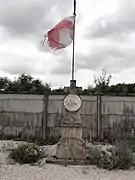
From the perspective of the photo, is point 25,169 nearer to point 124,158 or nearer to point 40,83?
point 124,158

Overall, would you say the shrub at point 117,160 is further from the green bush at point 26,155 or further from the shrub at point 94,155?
the green bush at point 26,155

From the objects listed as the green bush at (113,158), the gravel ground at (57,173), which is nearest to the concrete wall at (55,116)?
the green bush at (113,158)

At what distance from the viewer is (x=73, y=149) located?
34.3 ft

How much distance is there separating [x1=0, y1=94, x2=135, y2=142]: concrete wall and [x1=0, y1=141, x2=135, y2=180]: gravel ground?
21.1 ft

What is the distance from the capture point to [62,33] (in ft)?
36.3

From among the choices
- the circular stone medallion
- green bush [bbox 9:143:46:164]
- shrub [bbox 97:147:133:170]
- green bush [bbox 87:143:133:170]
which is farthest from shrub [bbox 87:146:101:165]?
green bush [bbox 9:143:46:164]

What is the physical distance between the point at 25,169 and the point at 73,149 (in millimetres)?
1751

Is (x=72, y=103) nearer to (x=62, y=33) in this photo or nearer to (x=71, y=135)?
(x=71, y=135)

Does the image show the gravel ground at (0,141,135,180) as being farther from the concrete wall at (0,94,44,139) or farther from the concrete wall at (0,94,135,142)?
→ the concrete wall at (0,94,44,139)

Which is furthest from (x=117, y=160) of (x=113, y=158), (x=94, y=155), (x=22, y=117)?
(x=22, y=117)

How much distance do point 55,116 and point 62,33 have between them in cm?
608

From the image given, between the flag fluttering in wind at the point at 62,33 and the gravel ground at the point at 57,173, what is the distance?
3669 mm

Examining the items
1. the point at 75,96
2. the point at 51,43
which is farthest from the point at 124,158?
the point at 51,43

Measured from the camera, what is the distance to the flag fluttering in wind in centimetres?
1110
